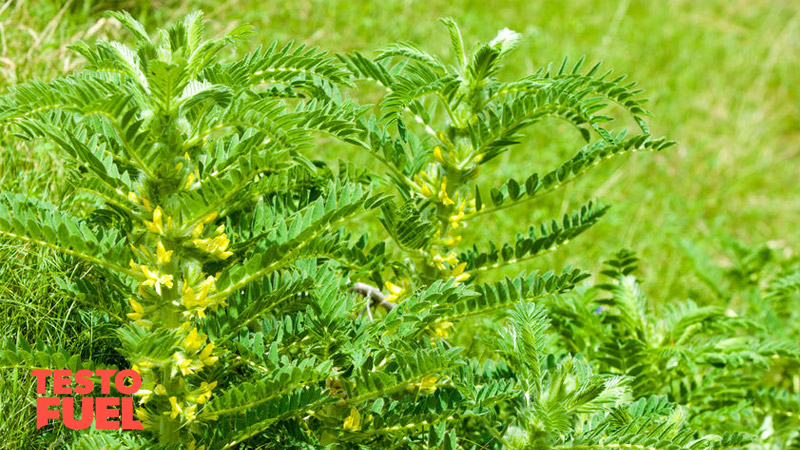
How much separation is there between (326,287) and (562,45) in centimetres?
384

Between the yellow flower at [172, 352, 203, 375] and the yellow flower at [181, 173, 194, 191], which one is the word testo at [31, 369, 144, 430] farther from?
the yellow flower at [181, 173, 194, 191]

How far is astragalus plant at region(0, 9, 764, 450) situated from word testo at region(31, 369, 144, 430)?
30 mm

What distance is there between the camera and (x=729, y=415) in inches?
93.0

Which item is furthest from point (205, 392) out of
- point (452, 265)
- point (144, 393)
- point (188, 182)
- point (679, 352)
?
point (679, 352)

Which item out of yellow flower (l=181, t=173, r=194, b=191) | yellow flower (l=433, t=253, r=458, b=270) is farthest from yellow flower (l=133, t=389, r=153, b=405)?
yellow flower (l=433, t=253, r=458, b=270)

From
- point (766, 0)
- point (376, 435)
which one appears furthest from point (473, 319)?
point (766, 0)

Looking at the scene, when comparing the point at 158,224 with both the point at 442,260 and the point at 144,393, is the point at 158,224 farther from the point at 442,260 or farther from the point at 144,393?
the point at 442,260

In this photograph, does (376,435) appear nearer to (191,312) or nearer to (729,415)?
(191,312)

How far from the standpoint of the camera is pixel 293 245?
147cm

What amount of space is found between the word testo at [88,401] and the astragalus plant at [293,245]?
3cm

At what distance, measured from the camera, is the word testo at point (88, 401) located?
1.54 metres

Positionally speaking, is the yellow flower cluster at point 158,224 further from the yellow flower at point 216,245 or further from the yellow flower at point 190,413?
the yellow flower at point 190,413

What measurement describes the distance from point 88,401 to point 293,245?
23.6 inches

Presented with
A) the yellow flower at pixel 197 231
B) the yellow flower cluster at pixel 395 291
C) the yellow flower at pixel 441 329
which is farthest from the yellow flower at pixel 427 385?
the yellow flower at pixel 197 231
